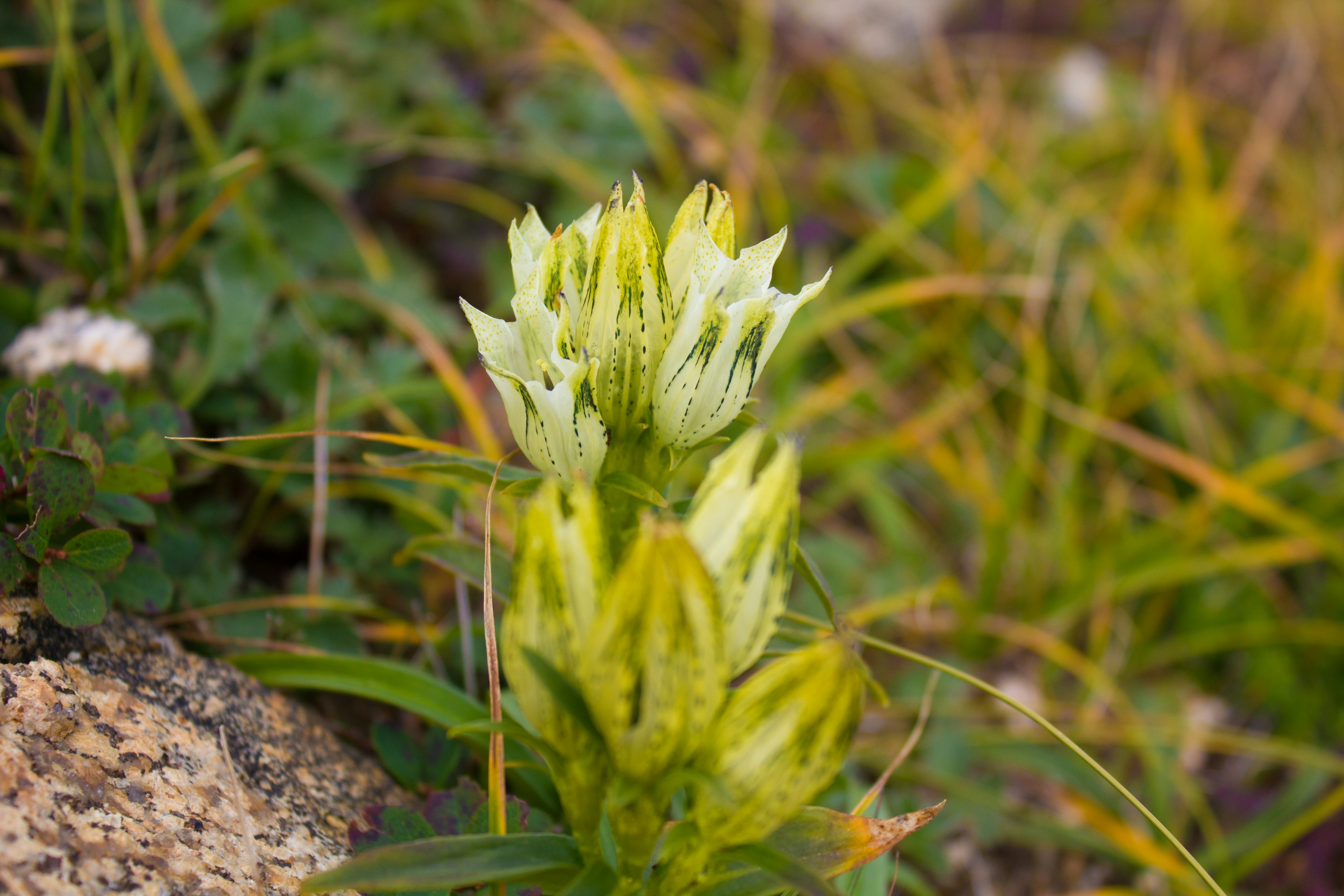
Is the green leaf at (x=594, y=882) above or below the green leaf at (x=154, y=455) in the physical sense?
below

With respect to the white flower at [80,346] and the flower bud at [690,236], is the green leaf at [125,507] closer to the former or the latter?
the white flower at [80,346]

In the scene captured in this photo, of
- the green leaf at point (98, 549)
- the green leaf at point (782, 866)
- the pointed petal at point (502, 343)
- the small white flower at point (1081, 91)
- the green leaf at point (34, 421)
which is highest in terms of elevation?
the small white flower at point (1081, 91)

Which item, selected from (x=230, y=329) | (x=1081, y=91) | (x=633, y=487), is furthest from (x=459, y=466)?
(x=1081, y=91)

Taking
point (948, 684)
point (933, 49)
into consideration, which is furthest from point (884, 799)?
point (933, 49)

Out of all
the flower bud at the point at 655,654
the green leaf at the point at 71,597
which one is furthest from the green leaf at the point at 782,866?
the green leaf at the point at 71,597

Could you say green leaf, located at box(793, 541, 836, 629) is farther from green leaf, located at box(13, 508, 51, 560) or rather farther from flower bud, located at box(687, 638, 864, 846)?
green leaf, located at box(13, 508, 51, 560)

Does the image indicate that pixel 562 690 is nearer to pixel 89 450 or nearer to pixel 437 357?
pixel 89 450

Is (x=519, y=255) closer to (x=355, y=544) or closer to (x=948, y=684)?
(x=355, y=544)
